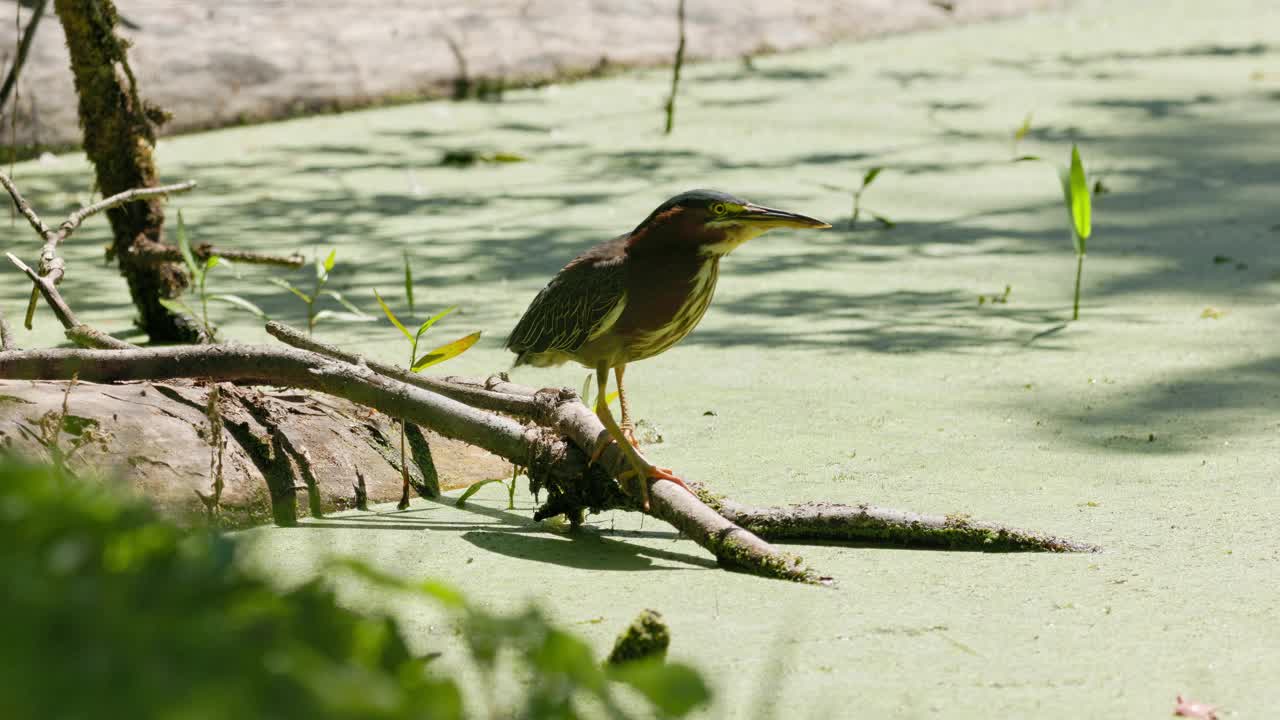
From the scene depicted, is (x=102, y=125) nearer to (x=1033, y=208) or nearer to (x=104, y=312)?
(x=104, y=312)

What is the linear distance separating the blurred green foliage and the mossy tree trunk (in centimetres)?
272

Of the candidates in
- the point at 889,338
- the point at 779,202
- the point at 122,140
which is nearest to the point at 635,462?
the point at 889,338

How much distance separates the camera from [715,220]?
98.7 inches

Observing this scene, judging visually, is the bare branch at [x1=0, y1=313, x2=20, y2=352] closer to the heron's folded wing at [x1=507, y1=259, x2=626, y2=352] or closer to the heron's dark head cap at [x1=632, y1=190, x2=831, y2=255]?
the heron's folded wing at [x1=507, y1=259, x2=626, y2=352]

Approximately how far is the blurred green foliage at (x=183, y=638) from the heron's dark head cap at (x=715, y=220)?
61.3 inches

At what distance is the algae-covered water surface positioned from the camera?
1978 mm

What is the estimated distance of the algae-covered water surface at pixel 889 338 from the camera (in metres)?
1.98

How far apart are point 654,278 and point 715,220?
0.47 feet

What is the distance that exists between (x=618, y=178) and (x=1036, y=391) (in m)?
2.73

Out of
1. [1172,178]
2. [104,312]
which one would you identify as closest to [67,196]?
[104,312]

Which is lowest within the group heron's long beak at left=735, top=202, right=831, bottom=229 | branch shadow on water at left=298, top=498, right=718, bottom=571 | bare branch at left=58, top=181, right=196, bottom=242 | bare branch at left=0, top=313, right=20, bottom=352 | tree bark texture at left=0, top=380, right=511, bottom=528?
branch shadow on water at left=298, top=498, right=718, bottom=571

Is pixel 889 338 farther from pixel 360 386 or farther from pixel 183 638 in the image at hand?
pixel 183 638

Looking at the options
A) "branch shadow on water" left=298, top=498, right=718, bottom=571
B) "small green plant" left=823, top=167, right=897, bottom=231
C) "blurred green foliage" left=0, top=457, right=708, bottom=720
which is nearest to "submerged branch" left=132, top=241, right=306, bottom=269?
"branch shadow on water" left=298, top=498, right=718, bottom=571

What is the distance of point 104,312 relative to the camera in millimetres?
4082
